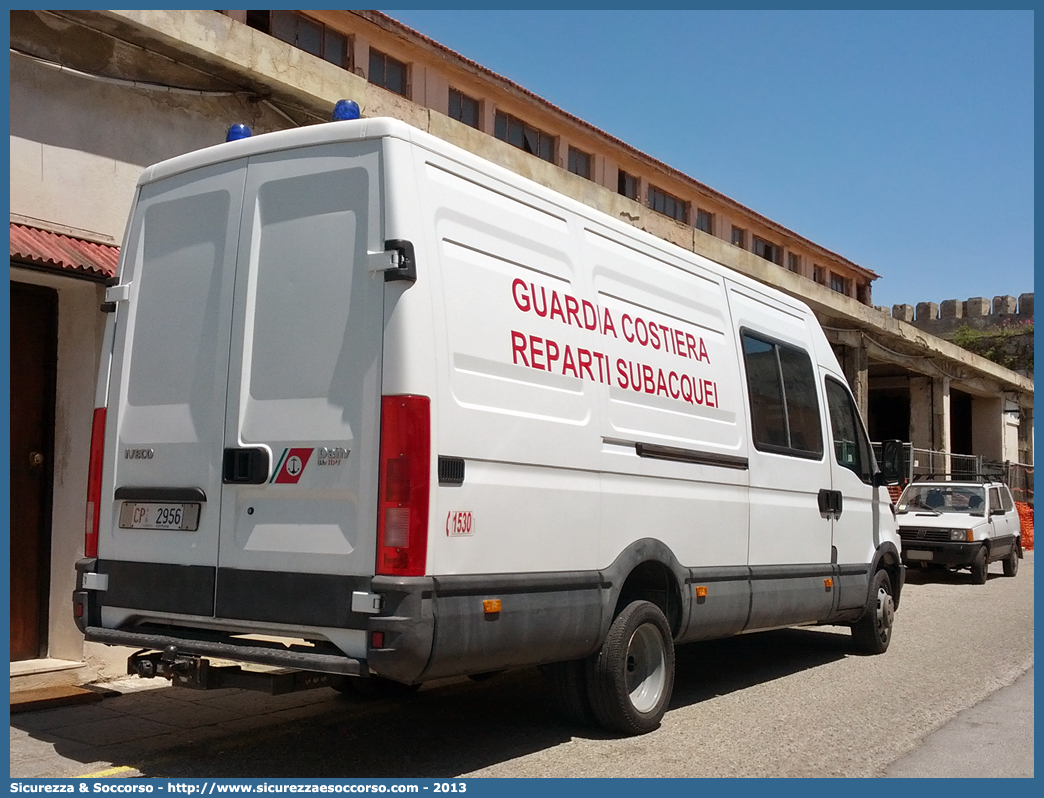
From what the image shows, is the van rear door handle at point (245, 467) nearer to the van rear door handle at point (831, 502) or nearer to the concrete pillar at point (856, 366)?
the van rear door handle at point (831, 502)

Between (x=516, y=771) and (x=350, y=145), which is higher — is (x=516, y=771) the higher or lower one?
the lower one

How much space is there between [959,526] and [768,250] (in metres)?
14.8

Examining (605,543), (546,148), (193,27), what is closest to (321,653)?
(605,543)

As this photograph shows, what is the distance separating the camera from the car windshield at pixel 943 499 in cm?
1856

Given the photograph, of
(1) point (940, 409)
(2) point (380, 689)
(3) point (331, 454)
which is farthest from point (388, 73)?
(1) point (940, 409)

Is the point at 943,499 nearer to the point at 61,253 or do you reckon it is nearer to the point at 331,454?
the point at 61,253

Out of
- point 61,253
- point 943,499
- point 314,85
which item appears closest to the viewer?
point 61,253

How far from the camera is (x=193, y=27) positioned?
8977mm

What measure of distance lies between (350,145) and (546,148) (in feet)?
58.1

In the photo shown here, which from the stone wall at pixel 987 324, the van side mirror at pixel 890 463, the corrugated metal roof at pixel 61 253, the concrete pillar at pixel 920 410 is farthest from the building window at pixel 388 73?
the stone wall at pixel 987 324

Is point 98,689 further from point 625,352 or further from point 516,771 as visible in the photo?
point 625,352

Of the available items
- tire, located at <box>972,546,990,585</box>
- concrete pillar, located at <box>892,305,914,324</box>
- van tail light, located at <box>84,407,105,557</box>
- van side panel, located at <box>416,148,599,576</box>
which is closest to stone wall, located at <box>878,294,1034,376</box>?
concrete pillar, located at <box>892,305,914,324</box>

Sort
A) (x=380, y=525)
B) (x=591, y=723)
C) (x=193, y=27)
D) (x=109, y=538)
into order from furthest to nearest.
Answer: (x=193, y=27) < (x=591, y=723) < (x=109, y=538) < (x=380, y=525)

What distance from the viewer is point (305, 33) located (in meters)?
16.2
